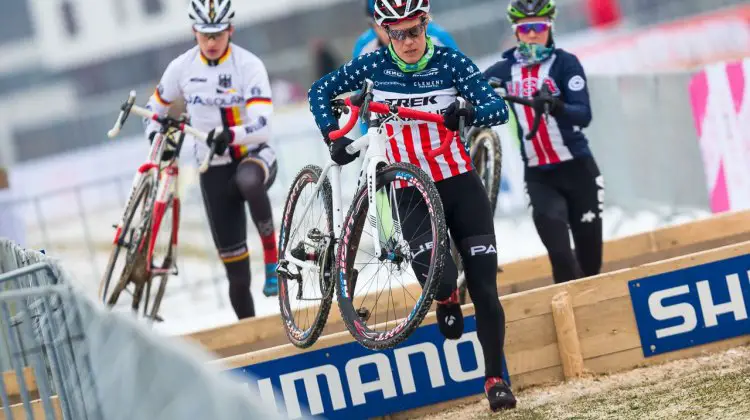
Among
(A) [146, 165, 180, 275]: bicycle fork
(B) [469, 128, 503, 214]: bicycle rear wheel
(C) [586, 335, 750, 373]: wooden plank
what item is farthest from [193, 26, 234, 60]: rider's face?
(C) [586, 335, 750, 373]: wooden plank

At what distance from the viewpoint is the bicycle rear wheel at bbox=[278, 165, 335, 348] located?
26.7ft

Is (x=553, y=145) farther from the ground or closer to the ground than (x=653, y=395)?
farther from the ground

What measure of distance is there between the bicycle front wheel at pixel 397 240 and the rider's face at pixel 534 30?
6.39ft

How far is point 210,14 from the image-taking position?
9875 mm

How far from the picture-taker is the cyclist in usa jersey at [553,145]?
9.21m

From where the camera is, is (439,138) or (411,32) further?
(439,138)

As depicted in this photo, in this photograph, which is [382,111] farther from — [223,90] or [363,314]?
[223,90]

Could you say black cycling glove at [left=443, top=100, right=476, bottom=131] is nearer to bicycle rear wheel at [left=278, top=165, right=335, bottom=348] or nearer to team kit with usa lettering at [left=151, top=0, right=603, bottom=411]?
team kit with usa lettering at [left=151, top=0, right=603, bottom=411]

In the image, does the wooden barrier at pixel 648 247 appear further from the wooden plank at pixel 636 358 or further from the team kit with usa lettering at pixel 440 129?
the wooden plank at pixel 636 358

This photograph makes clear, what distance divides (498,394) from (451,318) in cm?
47

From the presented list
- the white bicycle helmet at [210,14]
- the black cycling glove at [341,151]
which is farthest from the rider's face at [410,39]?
the white bicycle helmet at [210,14]

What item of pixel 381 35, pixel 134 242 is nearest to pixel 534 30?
pixel 381 35

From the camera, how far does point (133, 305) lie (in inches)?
408

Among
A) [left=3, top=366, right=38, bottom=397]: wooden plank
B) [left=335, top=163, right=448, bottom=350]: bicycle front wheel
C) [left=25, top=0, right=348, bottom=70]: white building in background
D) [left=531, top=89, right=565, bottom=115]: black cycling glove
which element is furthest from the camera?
[left=25, top=0, right=348, bottom=70]: white building in background
